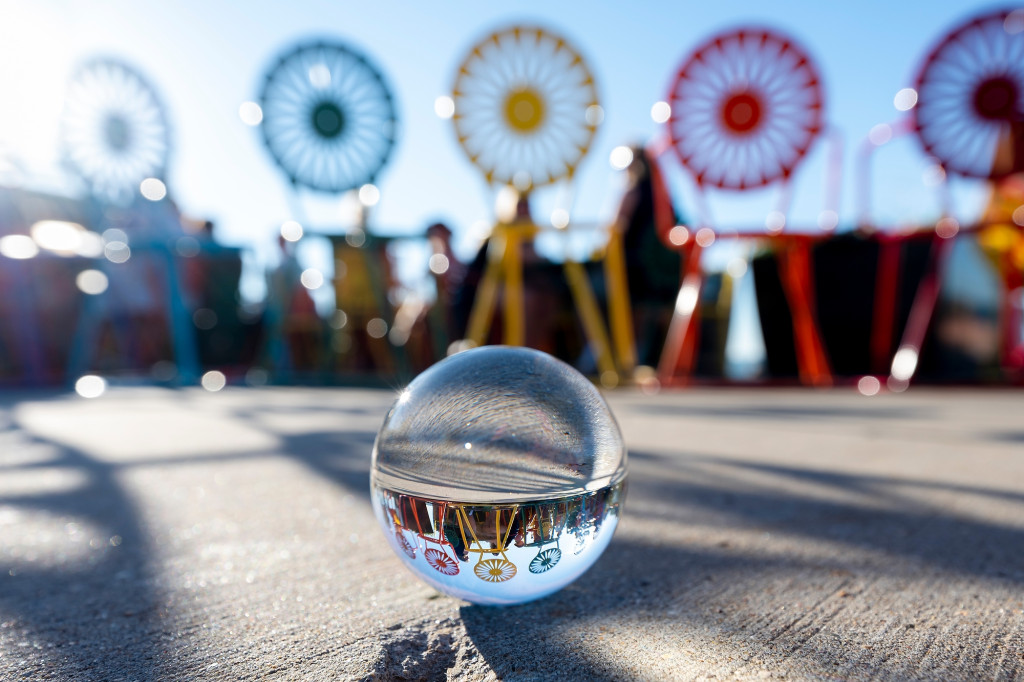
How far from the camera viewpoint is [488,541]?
3.27ft

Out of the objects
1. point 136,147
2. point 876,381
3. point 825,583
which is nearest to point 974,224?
point 876,381

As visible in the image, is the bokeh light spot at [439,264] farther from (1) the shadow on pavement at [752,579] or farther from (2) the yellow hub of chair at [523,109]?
(1) the shadow on pavement at [752,579]

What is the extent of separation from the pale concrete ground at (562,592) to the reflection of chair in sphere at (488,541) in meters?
0.12

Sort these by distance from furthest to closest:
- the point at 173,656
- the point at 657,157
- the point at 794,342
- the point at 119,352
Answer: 1. the point at 119,352
2. the point at 794,342
3. the point at 657,157
4. the point at 173,656

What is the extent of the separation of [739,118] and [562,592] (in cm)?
646

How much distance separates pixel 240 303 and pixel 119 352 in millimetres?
2240

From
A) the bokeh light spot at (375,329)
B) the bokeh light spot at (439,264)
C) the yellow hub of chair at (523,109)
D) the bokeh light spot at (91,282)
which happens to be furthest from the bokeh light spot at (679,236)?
the bokeh light spot at (91,282)

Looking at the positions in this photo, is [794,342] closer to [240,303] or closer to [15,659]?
[15,659]

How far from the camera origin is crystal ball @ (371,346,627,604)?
1.00 m

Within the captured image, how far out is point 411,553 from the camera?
1058 millimetres

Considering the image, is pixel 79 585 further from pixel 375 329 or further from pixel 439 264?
pixel 375 329

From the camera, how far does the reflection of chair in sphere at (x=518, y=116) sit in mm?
6641

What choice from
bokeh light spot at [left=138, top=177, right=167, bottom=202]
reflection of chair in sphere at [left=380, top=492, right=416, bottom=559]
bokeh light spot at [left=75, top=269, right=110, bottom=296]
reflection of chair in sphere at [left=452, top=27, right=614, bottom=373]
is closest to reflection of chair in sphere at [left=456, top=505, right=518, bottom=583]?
reflection of chair in sphere at [left=380, top=492, right=416, bottom=559]

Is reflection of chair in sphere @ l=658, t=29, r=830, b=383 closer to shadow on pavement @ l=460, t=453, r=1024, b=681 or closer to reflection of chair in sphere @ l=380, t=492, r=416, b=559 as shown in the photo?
shadow on pavement @ l=460, t=453, r=1024, b=681
